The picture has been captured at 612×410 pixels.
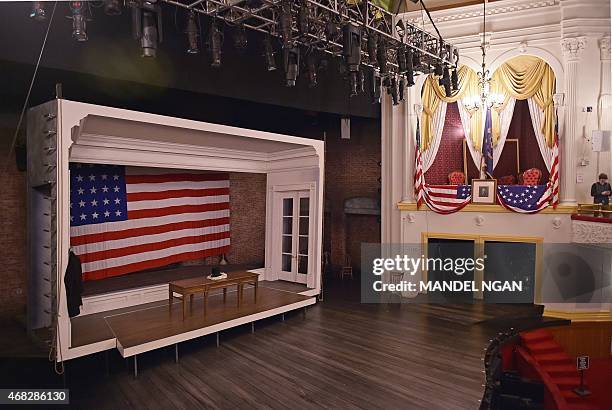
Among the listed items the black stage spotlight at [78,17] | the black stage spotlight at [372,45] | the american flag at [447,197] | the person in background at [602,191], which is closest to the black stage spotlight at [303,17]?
the black stage spotlight at [372,45]

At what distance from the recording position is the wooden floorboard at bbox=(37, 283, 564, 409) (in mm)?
4512

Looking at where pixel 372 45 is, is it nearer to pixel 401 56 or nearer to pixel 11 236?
pixel 401 56

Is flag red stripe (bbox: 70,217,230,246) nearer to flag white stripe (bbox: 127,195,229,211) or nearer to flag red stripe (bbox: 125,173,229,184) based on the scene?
flag white stripe (bbox: 127,195,229,211)

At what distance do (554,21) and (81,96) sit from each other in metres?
8.81

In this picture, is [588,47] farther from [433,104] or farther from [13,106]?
[13,106]

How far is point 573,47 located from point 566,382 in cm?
608

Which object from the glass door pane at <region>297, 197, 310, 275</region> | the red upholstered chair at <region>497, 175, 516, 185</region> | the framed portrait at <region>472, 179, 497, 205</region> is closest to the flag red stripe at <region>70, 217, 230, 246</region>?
the glass door pane at <region>297, 197, 310, 275</region>

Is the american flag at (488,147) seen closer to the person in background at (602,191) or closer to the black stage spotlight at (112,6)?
the person in background at (602,191)

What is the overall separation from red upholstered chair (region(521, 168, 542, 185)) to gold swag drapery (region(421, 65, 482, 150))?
48.3 inches

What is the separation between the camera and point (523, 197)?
27.2 ft

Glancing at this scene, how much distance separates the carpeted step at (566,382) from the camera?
6574mm

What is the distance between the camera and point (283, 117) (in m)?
10.1

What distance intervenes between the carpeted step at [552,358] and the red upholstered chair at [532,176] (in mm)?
3395

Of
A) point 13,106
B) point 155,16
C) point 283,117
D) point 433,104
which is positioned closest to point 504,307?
point 433,104
